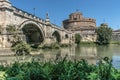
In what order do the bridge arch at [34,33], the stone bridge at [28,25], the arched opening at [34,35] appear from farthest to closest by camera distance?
the arched opening at [34,35]
the bridge arch at [34,33]
the stone bridge at [28,25]

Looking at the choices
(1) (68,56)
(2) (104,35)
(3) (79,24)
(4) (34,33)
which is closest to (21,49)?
(1) (68,56)

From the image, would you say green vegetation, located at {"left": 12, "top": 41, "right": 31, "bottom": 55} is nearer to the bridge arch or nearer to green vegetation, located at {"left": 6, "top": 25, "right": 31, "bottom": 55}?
green vegetation, located at {"left": 6, "top": 25, "right": 31, "bottom": 55}

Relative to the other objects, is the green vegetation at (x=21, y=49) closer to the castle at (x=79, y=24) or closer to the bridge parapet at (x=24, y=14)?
the bridge parapet at (x=24, y=14)

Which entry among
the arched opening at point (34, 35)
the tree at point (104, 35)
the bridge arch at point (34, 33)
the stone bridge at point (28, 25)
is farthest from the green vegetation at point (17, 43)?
the tree at point (104, 35)

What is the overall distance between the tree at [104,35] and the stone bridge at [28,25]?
9.01m

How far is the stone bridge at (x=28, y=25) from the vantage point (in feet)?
127

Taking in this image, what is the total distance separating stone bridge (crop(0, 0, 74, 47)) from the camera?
127 ft

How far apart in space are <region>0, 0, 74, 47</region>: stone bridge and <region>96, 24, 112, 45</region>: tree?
9007 mm

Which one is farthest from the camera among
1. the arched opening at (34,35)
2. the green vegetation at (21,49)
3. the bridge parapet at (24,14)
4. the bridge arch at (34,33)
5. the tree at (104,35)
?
the tree at (104,35)

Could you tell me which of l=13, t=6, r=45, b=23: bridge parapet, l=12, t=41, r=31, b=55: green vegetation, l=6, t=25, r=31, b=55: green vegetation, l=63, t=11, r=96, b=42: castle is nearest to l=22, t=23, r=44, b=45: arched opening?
l=13, t=6, r=45, b=23: bridge parapet

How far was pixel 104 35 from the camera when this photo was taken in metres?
88.1

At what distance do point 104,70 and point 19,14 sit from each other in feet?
130

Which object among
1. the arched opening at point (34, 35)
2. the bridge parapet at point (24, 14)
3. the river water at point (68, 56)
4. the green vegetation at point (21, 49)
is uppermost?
the bridge parapet at point (24, 14)

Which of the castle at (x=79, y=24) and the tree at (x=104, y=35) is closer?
the tree at (x=104, y=35)
